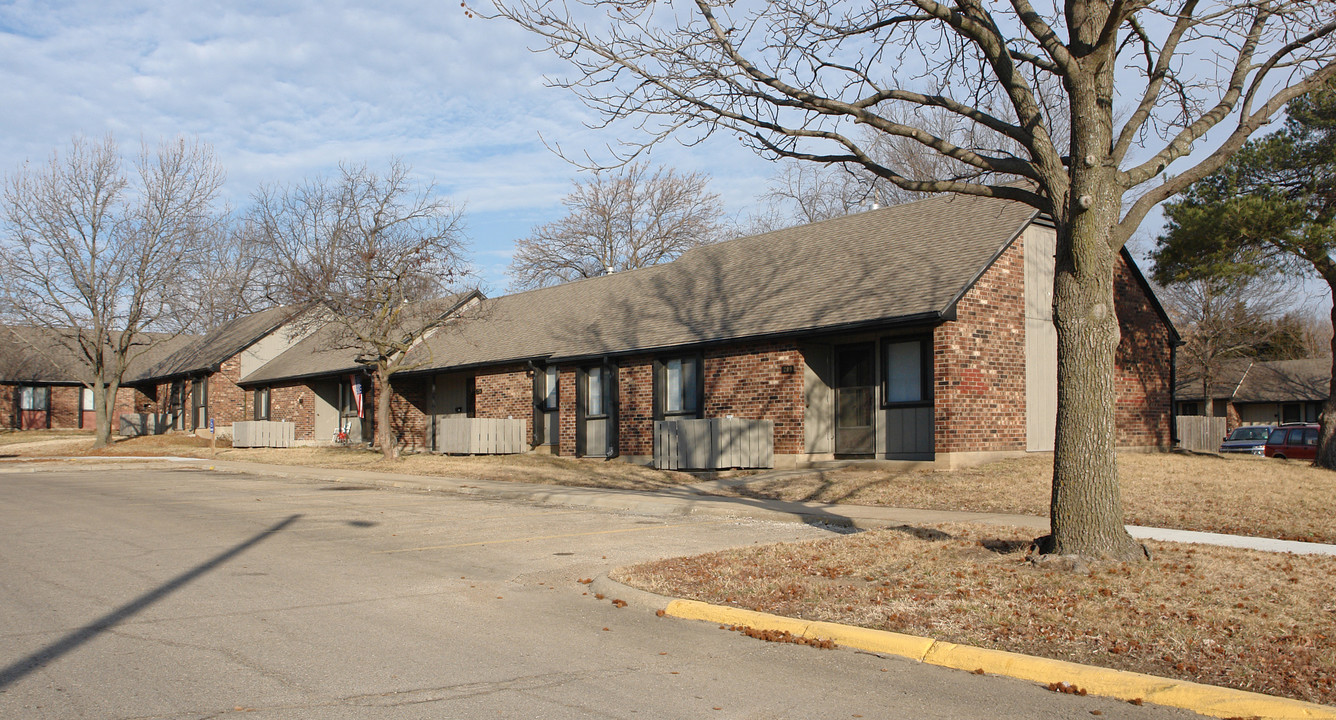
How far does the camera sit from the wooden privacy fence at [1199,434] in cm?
2666

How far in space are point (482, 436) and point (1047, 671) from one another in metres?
22.3

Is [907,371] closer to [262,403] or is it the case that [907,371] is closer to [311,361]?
[311,361]

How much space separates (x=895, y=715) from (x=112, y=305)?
38.3 m

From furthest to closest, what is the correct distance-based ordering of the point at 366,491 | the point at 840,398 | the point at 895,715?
the point at 840,398, the point at 366,491, the point at 895,715

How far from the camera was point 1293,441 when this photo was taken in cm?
3075

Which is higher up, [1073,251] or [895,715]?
[1073,251]

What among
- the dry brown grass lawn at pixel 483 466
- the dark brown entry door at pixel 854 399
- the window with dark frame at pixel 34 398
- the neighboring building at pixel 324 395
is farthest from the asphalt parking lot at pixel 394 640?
the window with dark frame at pixel 34 398

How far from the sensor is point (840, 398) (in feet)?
68.5

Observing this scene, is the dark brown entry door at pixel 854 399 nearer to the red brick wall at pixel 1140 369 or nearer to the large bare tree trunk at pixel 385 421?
the red brick wall at pixel 1140 369

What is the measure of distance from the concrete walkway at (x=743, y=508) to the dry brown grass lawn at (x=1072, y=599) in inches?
56.4

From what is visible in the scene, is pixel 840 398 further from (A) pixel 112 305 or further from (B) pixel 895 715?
(A) pixel 112 305

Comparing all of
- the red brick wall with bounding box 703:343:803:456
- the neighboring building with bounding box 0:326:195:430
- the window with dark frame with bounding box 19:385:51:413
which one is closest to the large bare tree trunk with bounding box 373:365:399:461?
the red brick wall with bounding box 703:343:803:456

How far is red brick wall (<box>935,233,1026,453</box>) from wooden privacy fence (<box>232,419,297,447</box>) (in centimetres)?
2749

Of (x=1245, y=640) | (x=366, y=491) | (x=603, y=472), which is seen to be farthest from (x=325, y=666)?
(x=603, y=472)
